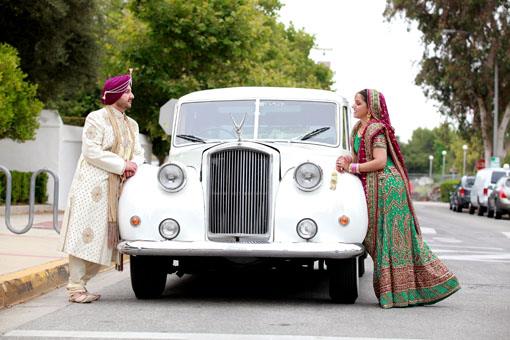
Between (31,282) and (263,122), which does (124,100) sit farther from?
(31,282)

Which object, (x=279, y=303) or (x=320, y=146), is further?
(x=320, y=146)

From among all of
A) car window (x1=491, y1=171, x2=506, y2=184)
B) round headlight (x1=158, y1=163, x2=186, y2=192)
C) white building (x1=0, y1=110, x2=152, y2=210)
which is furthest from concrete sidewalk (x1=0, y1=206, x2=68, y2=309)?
car window (x1=491, y1=171, x2=506, y2=184)

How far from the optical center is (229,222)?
9.23 metres

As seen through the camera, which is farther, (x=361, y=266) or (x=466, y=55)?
(x=466, y=55)

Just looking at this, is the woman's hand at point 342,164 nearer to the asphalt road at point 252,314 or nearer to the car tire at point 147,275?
the asphalt road at point 252,314

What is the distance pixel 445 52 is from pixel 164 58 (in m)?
19.6

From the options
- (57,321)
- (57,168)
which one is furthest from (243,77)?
(57,321)

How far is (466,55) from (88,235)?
38855 mm

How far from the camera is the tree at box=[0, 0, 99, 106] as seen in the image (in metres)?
24.9

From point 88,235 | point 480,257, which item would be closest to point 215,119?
point 88,235

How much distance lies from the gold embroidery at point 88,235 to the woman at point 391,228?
85.8 inches

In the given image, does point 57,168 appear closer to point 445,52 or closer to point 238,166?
point 238,166

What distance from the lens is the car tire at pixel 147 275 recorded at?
31.0 feet

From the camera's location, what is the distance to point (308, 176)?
914 centimetres
